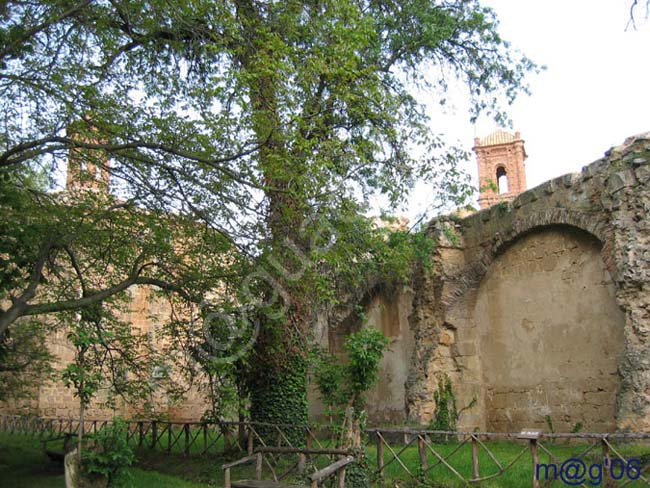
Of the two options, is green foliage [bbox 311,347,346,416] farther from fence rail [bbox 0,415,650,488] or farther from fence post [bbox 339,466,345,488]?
fence post [bbox 339,466,345,488]

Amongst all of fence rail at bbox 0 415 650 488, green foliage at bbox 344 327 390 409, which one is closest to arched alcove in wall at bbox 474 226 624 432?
fence rail at bbox 0 415 650 488

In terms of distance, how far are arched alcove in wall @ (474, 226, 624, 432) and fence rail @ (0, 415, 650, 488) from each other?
61cm

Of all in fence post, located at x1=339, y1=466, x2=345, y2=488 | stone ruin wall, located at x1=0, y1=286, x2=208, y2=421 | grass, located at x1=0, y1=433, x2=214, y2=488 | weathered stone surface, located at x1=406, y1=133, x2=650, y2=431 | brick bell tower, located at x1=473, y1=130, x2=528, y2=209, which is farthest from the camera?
brick bell tower, located at x1=473, y1=130, x2=528, y2=209

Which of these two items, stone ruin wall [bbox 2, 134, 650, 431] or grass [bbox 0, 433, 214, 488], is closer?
grass [bbox 0, 433, 214, 488]

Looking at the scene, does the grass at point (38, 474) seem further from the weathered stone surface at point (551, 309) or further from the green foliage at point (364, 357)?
the weathered stone surface at point (551, 309)

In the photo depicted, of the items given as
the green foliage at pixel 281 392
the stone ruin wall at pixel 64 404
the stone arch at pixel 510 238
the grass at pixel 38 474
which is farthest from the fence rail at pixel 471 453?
the stone ruin wall at pixel 64 404

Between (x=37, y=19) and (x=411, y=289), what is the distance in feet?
29.8

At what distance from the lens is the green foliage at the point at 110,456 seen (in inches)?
284

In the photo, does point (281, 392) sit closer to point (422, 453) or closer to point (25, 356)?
point (422, 453)

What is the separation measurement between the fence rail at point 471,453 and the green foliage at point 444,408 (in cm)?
38

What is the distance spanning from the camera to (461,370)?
43.0 feet

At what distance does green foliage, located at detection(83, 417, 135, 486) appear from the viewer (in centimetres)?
721

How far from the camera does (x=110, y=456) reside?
23.9 feet

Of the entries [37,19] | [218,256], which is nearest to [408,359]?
[218,256]
